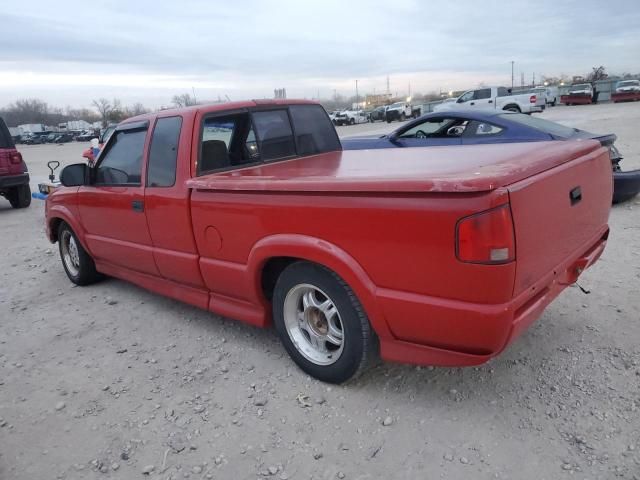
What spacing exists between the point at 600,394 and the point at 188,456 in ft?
7.51

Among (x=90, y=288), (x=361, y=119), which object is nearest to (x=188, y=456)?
(x=90, y=288)

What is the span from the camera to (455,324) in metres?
2.39

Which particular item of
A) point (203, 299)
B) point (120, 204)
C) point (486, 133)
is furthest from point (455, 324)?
point (486, 133)

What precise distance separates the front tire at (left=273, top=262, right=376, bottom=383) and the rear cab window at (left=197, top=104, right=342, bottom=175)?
3.93ft

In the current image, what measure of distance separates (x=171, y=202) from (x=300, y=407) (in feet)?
5.66

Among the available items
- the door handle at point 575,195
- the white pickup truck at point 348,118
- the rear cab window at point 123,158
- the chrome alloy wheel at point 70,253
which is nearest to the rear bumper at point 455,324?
the door handle at point 575,195

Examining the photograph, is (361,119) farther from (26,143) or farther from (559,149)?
(559,149)

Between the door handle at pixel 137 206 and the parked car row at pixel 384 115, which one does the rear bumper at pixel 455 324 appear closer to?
the door handle at pixel 137 206

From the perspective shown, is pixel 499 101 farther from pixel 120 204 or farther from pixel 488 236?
pixel 488 236

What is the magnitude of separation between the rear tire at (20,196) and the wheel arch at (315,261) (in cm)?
985

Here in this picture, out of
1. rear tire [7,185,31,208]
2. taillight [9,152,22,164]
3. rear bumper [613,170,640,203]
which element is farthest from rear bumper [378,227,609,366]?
rear tire [7,185,31,208]

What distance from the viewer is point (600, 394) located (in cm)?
284

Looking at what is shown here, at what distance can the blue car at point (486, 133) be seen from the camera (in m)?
6.90

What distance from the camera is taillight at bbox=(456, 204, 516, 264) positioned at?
2.18 metres
